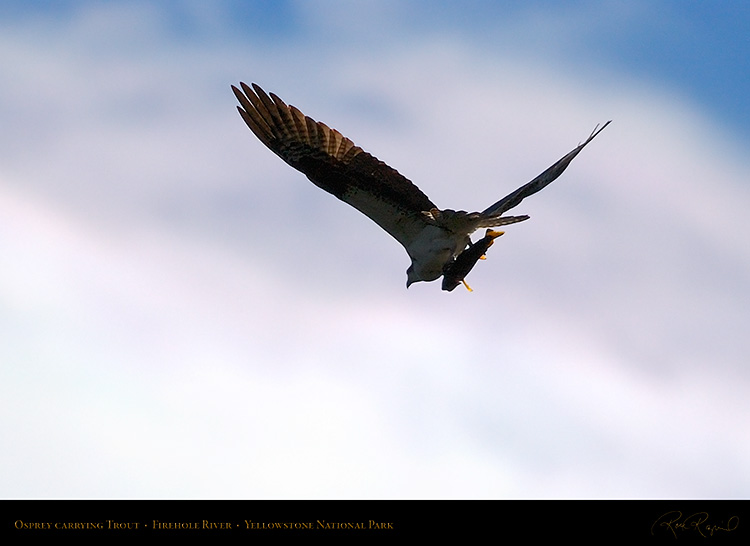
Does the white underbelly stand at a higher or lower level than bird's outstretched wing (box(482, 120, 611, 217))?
lower

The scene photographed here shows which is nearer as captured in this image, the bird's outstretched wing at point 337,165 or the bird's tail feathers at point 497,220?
the bird's tail feathers at point 497,220

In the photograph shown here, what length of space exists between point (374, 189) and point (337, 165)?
0.79m

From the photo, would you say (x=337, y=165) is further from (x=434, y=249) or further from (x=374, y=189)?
(x=434, y=249)

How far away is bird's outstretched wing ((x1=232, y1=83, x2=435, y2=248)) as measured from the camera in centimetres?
1648

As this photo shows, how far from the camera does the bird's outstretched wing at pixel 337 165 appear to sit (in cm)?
1648
